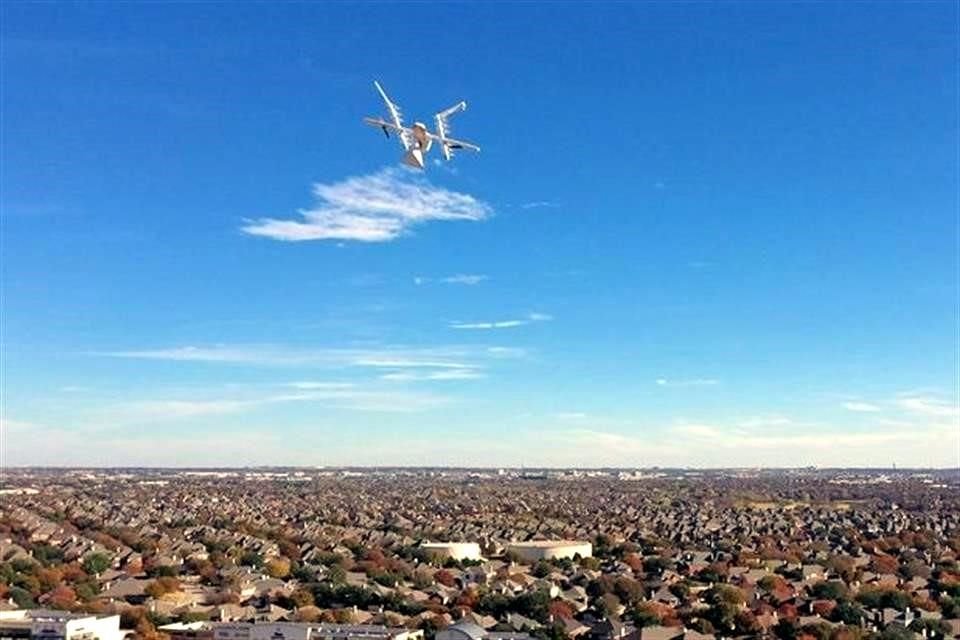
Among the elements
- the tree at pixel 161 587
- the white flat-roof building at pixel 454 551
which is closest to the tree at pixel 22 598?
the tree at pixel 161 587

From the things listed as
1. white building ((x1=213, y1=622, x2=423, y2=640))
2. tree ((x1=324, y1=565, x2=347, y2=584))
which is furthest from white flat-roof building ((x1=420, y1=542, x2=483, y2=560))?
white building ((x1=213, y1=622, x2=423, y2=640))

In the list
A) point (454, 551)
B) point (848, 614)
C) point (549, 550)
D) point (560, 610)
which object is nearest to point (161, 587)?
point (560, 610)

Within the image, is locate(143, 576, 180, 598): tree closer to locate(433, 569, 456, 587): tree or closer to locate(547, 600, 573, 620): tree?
locate(433, 569, 456, 587): tree

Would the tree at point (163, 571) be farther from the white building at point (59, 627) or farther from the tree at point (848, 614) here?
the tree at point (848, 614)

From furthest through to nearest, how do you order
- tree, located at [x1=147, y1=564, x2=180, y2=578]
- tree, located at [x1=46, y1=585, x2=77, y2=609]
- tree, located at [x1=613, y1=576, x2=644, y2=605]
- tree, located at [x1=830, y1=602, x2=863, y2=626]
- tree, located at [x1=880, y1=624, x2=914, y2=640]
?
tree, located at [x1=147, y1=564, x2=180, y2=578]
tree, located at [x1=613, y1=576, x2=644, y2=605]
tree, located at [x1=46, y1=585, x2=77, y2=609]
tree, located at [x1=830, y1=602, x2=863, y2=626]
tree, located at [x1=880, y1=624, x2=914, y2=640]

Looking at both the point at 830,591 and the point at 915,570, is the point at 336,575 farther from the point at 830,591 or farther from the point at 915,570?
the point at 915,570

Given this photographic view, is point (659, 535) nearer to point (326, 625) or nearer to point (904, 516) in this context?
point (904, 516)
